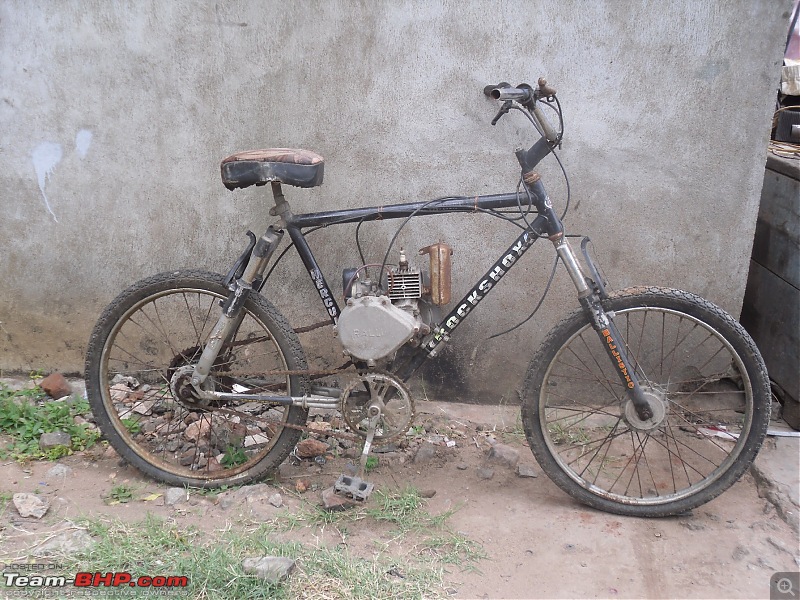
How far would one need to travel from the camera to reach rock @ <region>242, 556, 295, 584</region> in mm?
2809

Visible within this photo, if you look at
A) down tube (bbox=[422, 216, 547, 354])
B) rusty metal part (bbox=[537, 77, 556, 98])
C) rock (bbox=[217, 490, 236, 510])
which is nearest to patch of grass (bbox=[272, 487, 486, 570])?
rock (bbox=[217, 490, 236, 510])

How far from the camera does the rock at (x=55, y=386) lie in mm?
4195

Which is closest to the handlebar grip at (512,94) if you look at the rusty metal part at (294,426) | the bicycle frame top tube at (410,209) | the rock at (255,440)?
the bicycle frame top tube at (410,209)

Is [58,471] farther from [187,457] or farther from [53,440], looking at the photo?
[187,457]

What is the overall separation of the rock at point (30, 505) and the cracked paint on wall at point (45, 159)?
5.75 feet

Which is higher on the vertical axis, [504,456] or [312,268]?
[312,268]

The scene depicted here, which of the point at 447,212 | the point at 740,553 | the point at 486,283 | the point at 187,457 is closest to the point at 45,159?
the point at 187,457

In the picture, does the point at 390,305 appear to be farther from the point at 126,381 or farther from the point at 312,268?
the point at 126,381

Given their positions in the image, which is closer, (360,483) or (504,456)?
(360,483)

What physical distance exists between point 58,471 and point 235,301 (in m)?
1.30

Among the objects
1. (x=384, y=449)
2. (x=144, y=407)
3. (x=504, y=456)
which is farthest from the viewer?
(x=144, y=407)

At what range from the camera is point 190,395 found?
3488 mm

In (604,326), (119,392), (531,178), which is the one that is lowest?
(119,392)

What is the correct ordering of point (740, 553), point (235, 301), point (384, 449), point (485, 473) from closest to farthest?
point (740, 553) < point (235, 301) < point (485, 473) < point (384, 449)
